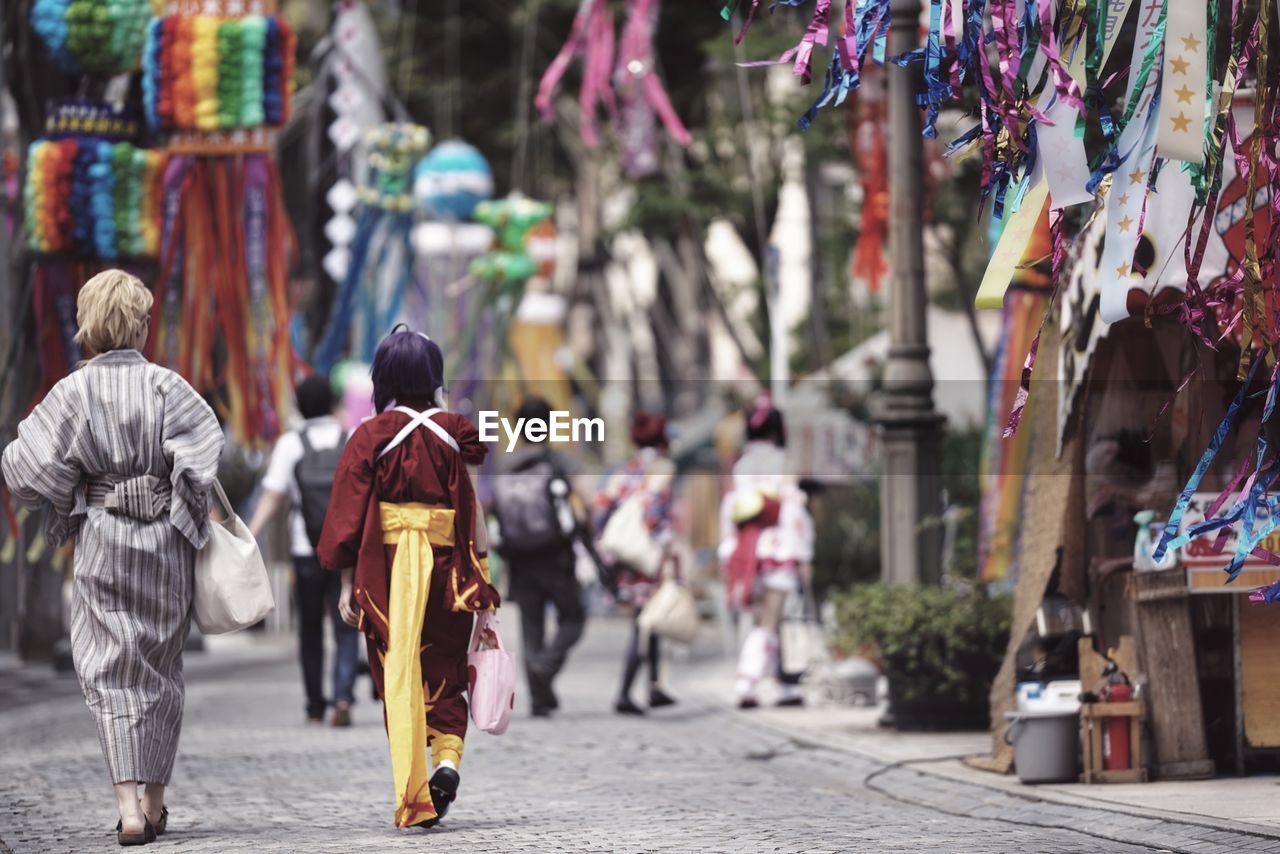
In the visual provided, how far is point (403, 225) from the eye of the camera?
27141 millimetres

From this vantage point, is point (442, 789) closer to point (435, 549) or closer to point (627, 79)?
point (435, 549)

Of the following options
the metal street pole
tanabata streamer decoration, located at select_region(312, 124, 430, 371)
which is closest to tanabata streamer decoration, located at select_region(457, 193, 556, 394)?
tanabata streamer decoration, located at select_region(312, 124, 430, 371)

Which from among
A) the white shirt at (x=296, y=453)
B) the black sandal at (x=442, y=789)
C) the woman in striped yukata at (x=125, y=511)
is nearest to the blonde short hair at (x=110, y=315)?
the woman in striped yukata at (x=125, y=511)

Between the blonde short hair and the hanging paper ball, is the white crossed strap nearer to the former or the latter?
the blonde short hair

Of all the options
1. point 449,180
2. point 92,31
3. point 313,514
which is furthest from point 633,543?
point 449,180

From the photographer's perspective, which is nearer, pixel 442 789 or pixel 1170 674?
pixel 442 789

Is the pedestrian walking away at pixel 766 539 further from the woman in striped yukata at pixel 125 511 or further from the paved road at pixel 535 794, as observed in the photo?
the woman in striped yukata at pixel 125 511

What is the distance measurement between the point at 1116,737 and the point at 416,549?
3.10 metres

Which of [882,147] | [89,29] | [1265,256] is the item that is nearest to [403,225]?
[882,147]

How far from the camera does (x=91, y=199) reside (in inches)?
636

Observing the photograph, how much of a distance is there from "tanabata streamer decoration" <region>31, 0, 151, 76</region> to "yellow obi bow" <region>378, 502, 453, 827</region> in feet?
27.7

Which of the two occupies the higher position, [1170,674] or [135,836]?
[1170,674]

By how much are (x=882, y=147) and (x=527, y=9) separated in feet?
36.5

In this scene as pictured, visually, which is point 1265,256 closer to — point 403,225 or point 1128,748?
point 1128,748
